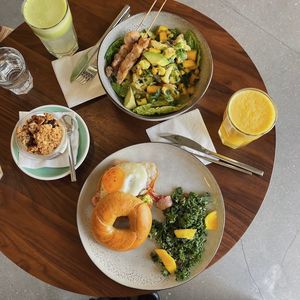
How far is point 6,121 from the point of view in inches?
44.1

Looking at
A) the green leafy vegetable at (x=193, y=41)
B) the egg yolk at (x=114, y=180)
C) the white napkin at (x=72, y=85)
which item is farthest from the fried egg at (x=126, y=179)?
the green leafy vegetable at (x=193, y=41)

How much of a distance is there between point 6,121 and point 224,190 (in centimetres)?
66

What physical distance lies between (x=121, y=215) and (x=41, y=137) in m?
0.29

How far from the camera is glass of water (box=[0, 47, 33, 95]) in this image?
108 cm

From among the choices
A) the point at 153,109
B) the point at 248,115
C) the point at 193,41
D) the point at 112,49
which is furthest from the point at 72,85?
the point at 248,115

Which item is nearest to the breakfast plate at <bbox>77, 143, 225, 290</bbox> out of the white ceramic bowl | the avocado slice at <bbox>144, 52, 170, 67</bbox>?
the white ceramic bowl

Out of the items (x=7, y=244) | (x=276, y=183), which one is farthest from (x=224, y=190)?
(x=276, y=183)

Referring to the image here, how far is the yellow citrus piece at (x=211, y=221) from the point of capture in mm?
1001

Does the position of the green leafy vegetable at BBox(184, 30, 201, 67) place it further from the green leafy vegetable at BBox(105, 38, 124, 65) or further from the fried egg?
the fried egg

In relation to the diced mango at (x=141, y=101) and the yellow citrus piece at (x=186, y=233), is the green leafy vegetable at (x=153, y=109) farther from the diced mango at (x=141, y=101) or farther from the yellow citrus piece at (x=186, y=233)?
the yellow citrus piece at (x=186, y=233)

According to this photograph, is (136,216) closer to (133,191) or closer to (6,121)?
(133,191)

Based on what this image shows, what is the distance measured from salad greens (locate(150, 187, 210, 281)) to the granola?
1.13 ft

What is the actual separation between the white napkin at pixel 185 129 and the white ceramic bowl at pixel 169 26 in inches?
2.5

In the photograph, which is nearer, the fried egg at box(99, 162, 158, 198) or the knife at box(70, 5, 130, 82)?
the fried egg at box(99, 162, 158, 198)
